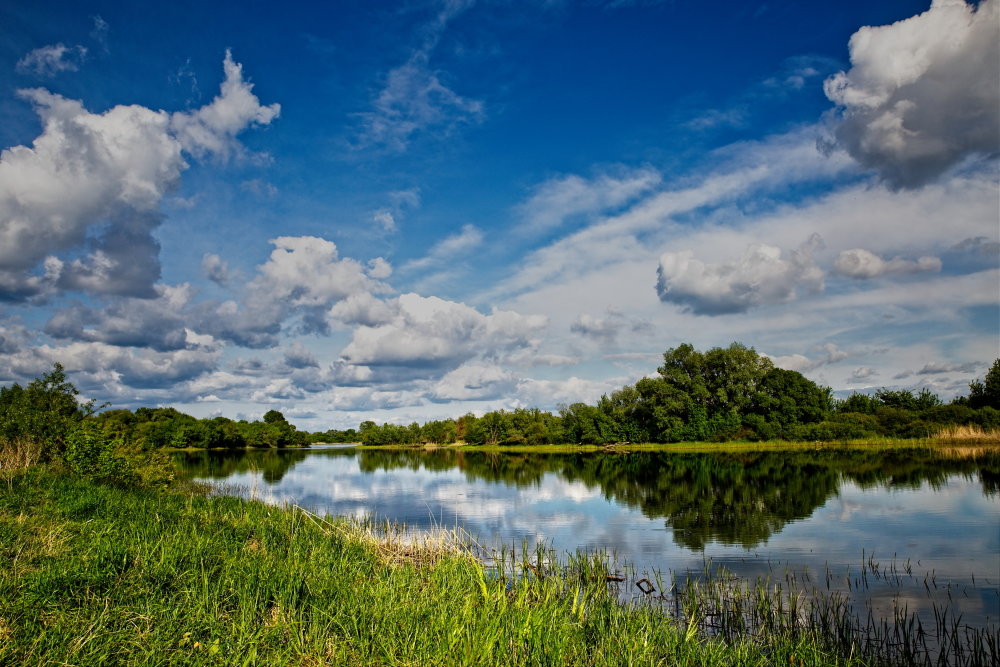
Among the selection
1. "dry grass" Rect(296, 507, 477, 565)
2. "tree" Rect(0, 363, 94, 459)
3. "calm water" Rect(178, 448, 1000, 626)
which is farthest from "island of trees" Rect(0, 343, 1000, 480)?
"dry grass" Rect(296, 507, 477, 565)

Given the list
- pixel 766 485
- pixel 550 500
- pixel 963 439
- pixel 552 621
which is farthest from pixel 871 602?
pixel 963 439

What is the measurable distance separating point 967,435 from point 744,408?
29640 millimetres

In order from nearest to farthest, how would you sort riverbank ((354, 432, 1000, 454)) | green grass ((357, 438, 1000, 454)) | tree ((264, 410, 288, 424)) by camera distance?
riverbank ((354, 432, 1000, 454))
green grass ((357, 438, 1000, 454))
tree ((264, 410, 288, 424))

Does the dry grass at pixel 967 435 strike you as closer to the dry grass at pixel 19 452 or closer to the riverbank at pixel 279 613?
the riverbank at pixel 279 613

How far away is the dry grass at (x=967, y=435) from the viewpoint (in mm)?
61991

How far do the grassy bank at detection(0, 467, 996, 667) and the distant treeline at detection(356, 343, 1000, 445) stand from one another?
78.1 m

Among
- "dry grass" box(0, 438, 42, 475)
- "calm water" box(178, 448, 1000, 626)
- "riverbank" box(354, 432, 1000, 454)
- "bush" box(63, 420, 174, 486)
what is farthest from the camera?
"riverbank" box(354, 432, 1000, 454)

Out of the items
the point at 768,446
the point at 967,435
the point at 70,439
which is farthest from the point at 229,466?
the point at 967,435

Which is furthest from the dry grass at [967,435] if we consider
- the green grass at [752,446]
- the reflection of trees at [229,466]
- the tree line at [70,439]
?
the tree line at [70,439]

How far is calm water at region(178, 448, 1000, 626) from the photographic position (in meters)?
15.6

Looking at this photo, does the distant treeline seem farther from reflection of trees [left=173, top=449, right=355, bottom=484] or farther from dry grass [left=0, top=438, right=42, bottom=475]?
dry grass [left=0, top=438, right=42, bottom=475]

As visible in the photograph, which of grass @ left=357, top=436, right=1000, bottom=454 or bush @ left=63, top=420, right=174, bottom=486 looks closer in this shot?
bush @ left=63, top=420, right=174, bottom=486

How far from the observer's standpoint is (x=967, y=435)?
64188 mm

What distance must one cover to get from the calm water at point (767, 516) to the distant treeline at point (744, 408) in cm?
2398
